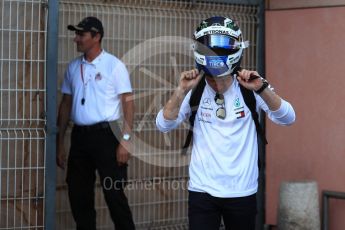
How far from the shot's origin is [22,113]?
644 centimetres

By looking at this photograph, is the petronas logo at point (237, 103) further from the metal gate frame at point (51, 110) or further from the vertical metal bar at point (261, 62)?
the vertical metal bar at point (261, 62)

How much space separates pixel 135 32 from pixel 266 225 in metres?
2.59

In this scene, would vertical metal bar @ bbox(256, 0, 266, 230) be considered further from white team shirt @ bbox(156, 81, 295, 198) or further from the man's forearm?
the man's forearm

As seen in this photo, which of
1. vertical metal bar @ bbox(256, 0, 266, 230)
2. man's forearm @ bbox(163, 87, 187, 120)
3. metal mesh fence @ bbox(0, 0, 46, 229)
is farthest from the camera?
vertical metal bar @ bbox(256, 0, 266, 230)

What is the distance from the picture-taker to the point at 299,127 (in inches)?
295

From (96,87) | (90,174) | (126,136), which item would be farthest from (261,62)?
(90,174)

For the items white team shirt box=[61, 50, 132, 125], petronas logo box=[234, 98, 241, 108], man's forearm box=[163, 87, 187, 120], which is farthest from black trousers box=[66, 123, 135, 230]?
petronas logo box=[234, 98, 241, 108]

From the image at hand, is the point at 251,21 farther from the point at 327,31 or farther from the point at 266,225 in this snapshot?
the point at 266,225

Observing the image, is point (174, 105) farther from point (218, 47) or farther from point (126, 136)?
point (126, 136)

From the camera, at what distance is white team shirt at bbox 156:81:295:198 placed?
4605 millimetres

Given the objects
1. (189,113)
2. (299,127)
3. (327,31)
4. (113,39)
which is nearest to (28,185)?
(113,39)

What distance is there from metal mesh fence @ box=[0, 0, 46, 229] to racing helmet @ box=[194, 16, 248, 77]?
2.29 m

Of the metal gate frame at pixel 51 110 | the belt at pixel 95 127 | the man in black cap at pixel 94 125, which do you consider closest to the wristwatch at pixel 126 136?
the man in black cap at pixel 94 125

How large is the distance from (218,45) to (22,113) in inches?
101
